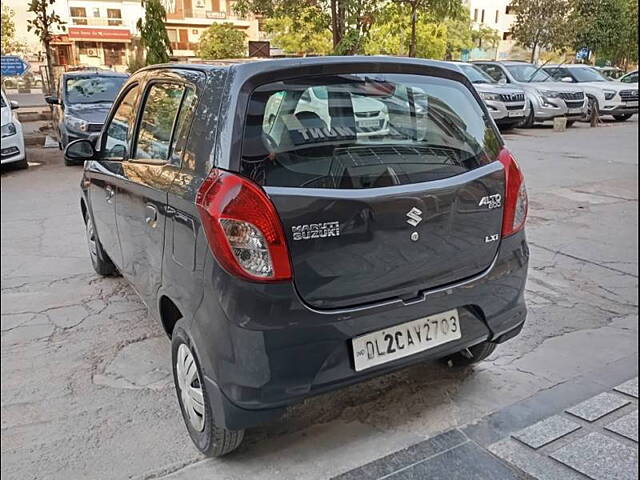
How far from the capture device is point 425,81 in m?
2.46

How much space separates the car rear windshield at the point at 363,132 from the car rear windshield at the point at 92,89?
9.61m

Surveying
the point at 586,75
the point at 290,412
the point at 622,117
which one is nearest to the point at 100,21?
the point at 586,75

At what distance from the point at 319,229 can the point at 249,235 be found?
0.25m

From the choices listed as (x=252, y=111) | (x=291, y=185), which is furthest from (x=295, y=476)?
(x=252, y=111)

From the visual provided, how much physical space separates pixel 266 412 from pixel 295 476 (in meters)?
Result: 0.36

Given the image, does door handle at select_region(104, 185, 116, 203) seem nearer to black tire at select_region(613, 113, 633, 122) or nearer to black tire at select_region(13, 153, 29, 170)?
black tire at select_region(13, 153, 29, 170)

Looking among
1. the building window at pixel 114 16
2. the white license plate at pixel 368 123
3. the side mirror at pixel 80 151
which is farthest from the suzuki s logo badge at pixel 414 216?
the building window at pixel 114 16

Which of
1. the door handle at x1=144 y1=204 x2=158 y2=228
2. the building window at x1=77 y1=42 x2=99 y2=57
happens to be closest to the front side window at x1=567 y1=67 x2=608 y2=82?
the door handle at x1=144 y1=204 x2=158 y2=228

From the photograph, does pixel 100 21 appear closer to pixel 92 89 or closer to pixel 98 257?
pixel 92 89

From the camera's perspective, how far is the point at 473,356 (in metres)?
2.89

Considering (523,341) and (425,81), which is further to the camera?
(523,341)

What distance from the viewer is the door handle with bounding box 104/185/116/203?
3.27 meters

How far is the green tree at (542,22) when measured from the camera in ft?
12.3

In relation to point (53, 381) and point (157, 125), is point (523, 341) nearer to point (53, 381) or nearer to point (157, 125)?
point (157, 125)
